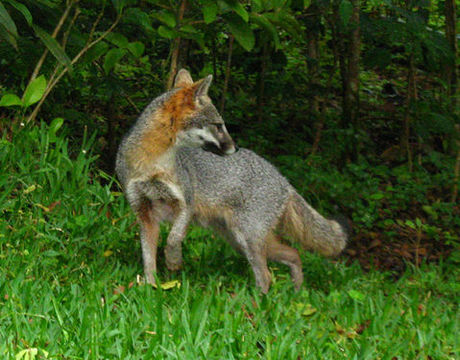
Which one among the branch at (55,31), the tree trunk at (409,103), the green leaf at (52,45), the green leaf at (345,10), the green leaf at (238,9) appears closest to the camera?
the green leaf at (238,9)

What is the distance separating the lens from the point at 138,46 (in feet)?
19.2

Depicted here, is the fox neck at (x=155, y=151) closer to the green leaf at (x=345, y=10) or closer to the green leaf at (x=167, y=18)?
the green leaf at (x=167, y=18)

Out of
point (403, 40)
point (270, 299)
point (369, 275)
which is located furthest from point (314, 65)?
point (270, 299)

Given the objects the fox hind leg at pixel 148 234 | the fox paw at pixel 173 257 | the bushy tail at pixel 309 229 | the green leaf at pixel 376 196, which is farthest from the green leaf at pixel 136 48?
the green leaf at pixel 376 196

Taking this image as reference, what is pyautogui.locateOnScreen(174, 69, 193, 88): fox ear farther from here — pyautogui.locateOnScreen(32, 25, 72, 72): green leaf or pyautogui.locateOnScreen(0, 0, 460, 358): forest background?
pyautogui.locateOnScreen(32, 25, 72, 72): green leaf

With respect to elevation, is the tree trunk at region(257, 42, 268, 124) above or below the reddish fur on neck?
below

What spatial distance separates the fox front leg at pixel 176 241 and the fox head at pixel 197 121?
534mm

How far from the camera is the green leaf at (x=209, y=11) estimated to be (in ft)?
17.8

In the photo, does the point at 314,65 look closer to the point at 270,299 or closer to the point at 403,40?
the point at 403,40

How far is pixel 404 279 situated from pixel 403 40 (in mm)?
2701

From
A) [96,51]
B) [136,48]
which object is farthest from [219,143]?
[96,51]

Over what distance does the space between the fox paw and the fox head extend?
78 centimetres

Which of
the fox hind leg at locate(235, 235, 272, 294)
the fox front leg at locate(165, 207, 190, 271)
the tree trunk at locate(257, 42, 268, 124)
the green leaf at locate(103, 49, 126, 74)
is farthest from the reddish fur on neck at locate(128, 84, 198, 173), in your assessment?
the tree trunk at locate(257, 42, 268, 124)

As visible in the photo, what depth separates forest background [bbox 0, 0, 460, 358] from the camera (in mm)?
5691
